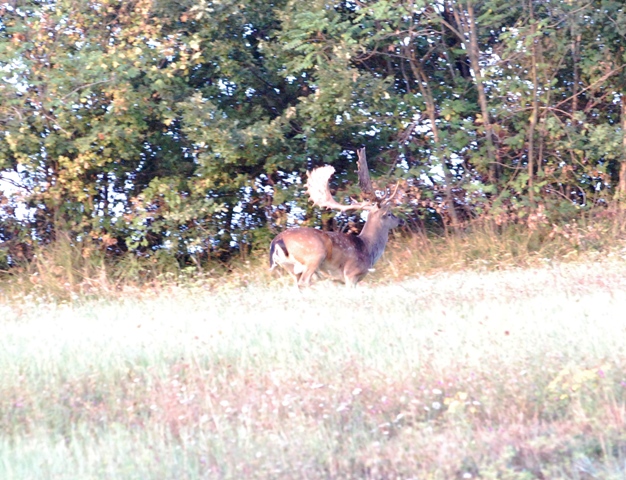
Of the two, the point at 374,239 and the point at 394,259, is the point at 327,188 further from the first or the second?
the point at 394,259

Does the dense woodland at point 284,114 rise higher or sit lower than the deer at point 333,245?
higher

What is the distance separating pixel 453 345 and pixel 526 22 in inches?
358

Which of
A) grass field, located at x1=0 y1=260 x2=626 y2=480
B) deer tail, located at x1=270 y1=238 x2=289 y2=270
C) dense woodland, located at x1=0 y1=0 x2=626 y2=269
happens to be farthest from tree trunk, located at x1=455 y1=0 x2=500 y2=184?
grass field, located at x1=0 y1=260 x2=626 y2=480

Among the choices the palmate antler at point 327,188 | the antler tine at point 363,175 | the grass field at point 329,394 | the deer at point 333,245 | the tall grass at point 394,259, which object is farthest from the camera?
the tall grass at point 394,259

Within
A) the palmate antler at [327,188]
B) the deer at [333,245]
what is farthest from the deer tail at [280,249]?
the palmate antler at [327,188]

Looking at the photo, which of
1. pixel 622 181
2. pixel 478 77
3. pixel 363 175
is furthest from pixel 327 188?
pixel 622 181

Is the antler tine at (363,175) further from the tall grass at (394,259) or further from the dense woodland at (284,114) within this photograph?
the tall grass at (394,259)

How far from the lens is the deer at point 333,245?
11.9 m

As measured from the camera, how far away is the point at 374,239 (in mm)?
13117

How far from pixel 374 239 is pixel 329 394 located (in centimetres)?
733

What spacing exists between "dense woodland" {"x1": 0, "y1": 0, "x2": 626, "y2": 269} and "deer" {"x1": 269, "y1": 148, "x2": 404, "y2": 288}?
3.68 ft

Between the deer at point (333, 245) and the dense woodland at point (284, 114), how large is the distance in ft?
3.68

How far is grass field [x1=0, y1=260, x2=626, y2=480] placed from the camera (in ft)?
16.3

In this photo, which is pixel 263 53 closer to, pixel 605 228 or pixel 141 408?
pixel 605 228
